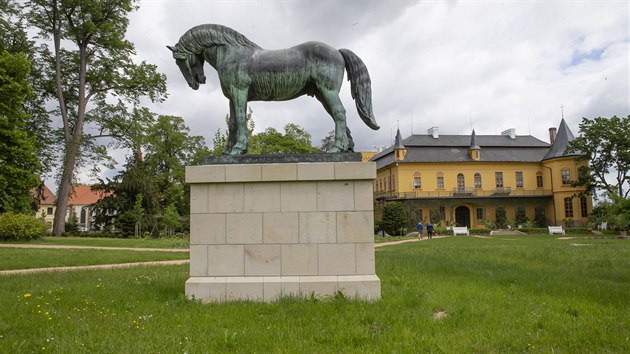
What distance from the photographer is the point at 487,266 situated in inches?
397

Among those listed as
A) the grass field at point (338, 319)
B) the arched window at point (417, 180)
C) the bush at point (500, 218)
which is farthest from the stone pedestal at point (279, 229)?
the bush at point (500, 218)

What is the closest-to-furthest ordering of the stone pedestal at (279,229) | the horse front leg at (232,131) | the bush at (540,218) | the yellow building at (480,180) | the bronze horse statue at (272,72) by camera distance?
the stone pedestal at (279,229), the bronze horse statue at (272,72), the horse front leg at (232,131), the yellow building at (480,180), the bush at (540,218)

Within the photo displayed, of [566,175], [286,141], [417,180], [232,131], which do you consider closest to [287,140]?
[286,141]

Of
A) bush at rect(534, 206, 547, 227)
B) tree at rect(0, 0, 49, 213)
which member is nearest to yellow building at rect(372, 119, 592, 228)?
bush at rect(534, 206, 547, 227)

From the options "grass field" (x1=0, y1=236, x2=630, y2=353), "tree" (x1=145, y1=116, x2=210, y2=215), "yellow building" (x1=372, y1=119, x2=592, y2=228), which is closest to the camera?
"grass field" (x1=0, y1=236, x2=630, y2=353)

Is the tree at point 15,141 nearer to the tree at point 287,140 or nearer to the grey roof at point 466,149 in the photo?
the tree at point 287,140

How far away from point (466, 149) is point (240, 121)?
1958 inches

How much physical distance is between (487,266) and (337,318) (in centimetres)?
629

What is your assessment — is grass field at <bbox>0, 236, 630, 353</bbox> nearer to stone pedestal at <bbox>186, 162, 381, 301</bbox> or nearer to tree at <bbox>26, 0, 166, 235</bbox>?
stone pedestal at <bbox>186, 162, 381, 301</bbox>

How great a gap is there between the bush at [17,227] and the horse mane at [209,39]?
20015mm

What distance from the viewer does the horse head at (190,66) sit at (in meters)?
6.94

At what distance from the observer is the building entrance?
51094mm

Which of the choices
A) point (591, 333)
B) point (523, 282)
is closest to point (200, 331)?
point (591, 333)

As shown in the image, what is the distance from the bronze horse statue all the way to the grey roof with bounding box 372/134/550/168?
4453 cm
